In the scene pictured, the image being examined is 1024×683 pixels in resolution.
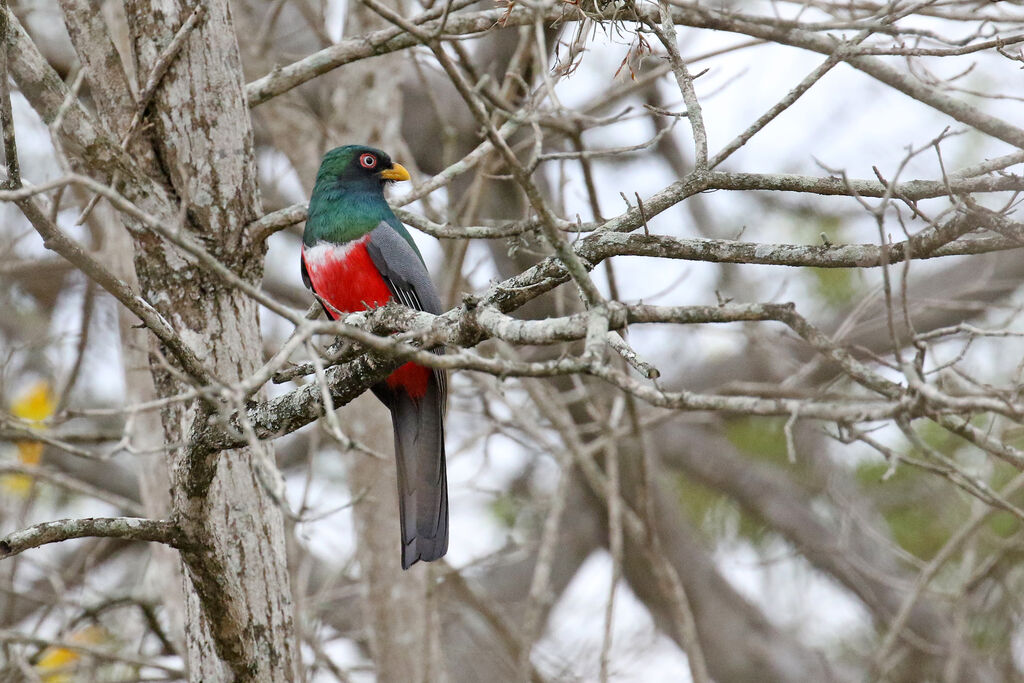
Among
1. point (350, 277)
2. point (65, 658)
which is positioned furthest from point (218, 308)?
point (65, 658)

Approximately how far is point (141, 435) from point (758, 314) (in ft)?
14.1

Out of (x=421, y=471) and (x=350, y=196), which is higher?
(x=350, y=196)

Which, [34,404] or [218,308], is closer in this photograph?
[218,308]

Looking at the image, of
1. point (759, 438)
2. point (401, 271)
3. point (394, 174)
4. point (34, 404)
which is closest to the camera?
point (401, 271)

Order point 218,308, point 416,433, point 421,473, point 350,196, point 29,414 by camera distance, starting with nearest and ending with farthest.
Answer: point 218,308
point 421,473
point 416,433
point 350,196
point 29,414

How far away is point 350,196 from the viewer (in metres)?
4.66

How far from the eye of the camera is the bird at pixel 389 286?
12.9 ft

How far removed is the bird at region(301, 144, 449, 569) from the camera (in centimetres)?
392

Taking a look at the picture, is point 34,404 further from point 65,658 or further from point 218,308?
point 218,308

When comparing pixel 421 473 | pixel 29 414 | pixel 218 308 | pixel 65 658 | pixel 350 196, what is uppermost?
pixel 29 414

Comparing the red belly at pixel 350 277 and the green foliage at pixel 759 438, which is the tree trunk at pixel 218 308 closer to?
the red belly at pixel 350 277

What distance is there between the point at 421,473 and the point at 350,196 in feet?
4.30

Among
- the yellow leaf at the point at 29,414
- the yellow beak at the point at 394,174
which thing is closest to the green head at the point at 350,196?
the yellow beak at the point at 394,174

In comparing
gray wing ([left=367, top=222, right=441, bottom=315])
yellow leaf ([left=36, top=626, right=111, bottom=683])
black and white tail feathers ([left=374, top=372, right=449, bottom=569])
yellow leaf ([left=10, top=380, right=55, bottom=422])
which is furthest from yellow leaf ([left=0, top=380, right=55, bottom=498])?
black and white tail feathers ([left=374, top=372, right=449, bottom=569])
